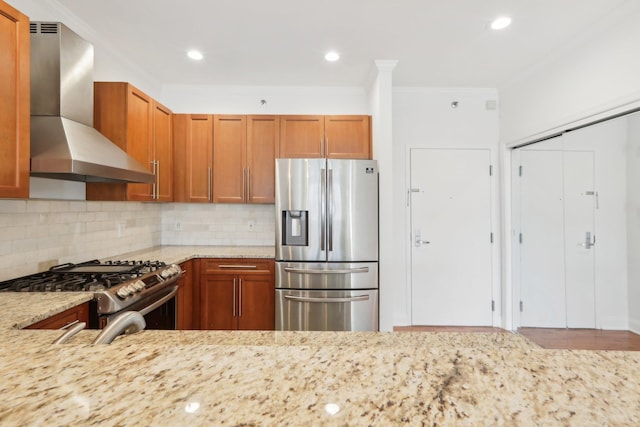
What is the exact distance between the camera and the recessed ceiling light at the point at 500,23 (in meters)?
2.28

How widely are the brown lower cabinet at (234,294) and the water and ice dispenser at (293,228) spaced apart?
0.98 ft

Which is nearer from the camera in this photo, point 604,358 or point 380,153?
point 604,358

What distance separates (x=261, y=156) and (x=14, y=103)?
206 cm

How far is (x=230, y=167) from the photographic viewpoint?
11.2 ft

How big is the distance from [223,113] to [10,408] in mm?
3486

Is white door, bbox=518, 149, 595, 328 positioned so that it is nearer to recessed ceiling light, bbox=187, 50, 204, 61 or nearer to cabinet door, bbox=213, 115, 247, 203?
cabinet door, bbox=213, 115, 247, 203

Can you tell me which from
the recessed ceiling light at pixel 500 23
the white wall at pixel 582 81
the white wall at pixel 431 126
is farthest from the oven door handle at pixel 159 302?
the white wall at pixel 582 81

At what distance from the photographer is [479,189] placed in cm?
361

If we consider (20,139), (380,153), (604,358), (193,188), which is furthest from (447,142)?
(20,139)

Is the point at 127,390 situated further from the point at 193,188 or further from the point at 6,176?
the point at 193,188

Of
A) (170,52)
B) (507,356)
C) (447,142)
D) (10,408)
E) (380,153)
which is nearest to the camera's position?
(10,408)

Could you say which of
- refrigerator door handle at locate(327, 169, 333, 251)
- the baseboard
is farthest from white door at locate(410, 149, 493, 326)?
the baseboard

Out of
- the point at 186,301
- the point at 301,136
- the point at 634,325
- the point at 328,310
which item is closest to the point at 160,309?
the point at 186,301

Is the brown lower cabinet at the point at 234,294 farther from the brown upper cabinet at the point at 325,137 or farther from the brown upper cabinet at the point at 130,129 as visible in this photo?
the brown upper cabinet at the point at 325,137
